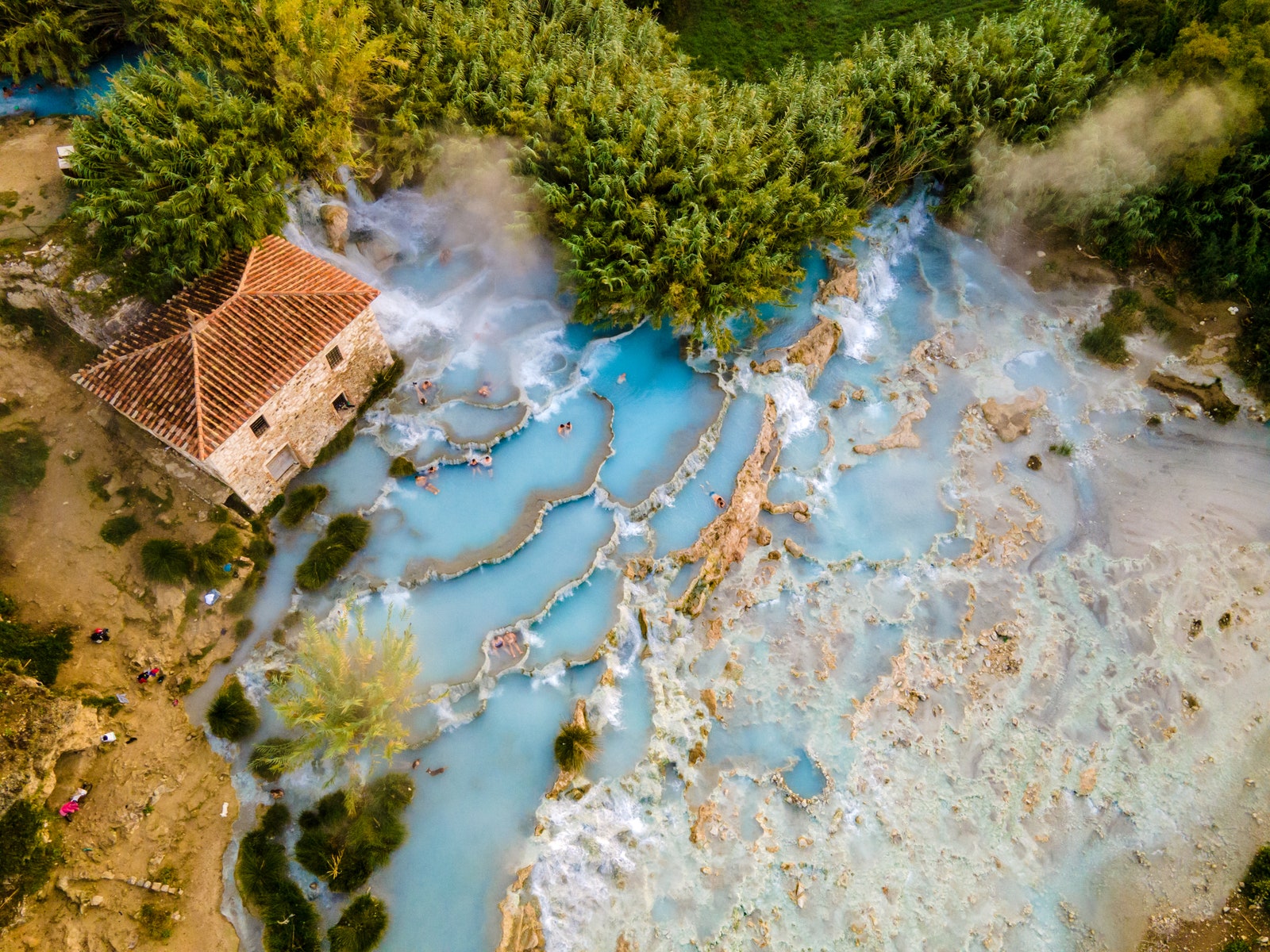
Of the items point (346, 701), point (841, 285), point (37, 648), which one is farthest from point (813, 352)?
point (37, 648)

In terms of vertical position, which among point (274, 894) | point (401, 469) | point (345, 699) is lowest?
point (274, 894)

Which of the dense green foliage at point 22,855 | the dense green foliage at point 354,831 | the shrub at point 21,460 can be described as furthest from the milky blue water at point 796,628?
the shrub at point 21,460

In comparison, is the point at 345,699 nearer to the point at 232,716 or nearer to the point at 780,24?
the point at 232,716

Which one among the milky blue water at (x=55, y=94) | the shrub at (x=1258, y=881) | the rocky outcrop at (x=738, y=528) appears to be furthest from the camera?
the milky blue water at (x=55, y=94)

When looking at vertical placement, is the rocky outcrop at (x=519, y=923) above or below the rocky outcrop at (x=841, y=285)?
below

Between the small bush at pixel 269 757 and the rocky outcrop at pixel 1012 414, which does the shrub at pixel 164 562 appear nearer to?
the small bush at pixel 269 757

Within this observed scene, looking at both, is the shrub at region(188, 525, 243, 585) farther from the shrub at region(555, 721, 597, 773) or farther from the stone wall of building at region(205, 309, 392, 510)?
the shrub at region(555, 721, 597, 773)

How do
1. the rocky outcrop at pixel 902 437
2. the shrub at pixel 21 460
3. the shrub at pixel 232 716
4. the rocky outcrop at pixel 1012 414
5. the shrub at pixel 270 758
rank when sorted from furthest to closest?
1. the rocky outcrop at pixel 1012 414
2. the rocky outcrop at pixel 902 437
3. the shrub at pixel 21 460
4. the shrub at pixel 232 716
5. the shrub at pixel 270 758

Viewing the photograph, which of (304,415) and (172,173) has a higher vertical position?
(172,173)
